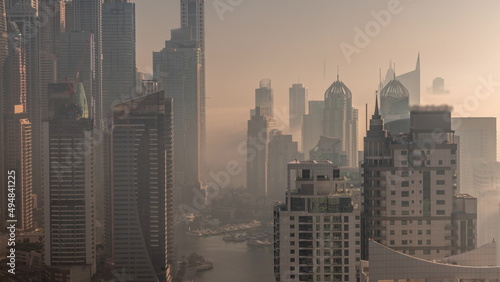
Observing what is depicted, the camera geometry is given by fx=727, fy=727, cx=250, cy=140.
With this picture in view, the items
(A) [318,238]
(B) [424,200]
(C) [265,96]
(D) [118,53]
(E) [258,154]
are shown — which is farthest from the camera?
(D) [118,53]

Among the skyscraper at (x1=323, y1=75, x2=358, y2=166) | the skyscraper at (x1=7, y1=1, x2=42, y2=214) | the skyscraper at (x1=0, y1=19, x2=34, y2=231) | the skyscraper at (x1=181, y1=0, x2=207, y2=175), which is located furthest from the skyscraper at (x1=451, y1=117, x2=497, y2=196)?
the skyscraper at (x1=7, y1=1, x2=42, y2=214)

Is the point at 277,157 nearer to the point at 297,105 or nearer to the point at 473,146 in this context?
the point at 297,105

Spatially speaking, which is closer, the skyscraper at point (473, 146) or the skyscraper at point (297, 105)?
the skyscraper at point (473, 146)

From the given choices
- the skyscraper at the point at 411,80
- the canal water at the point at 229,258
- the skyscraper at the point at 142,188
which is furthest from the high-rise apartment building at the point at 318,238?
the skyscraper at the point at 142,188

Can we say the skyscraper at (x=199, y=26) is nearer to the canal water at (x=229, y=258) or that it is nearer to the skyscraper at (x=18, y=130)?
the canal water at (x=229, y=258)

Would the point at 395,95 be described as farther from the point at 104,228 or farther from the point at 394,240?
the point at 104,228

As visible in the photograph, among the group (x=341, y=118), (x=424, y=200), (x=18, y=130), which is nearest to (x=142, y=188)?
(x=18, y=130)
